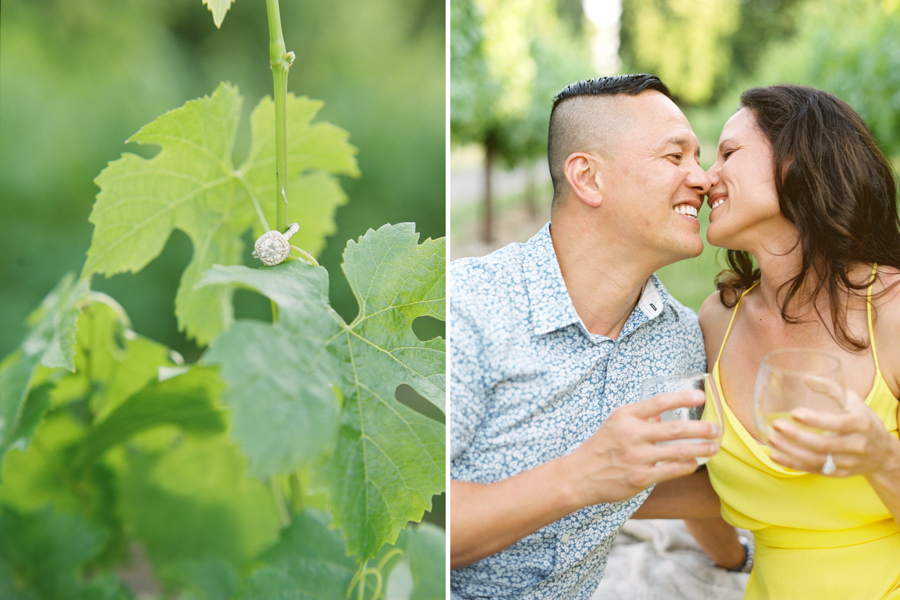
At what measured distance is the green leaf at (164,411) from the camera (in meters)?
0.75

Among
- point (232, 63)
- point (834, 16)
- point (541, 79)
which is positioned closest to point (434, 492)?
point (232, 63)

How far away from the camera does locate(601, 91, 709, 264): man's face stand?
3.59 feet

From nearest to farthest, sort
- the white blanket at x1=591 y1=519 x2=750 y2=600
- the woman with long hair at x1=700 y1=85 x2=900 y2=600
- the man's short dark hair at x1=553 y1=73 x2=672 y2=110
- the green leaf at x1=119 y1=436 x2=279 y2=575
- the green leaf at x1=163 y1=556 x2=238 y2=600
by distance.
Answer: the green leaf at x1=163 y1=556 x2=238 y2=600 → the green leaf at x1=119 y1=436 x2=279 y2=575 → the woman with long hair at x1=700 y1=85 x2=900 y2=600 → the man's short dark hair at x1=553 y1=73 x2=672 y2=110 → the white blanket at x1=591 y1=519 x2=750 y2=600

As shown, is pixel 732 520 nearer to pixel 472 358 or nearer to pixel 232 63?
pixel 472 358

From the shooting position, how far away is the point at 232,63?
2.05m

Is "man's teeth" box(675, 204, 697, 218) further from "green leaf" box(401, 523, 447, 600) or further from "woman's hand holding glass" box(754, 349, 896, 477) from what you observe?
"green leaf" box(401, 523, 447, 600)

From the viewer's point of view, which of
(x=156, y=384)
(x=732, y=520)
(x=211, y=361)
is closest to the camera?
(x=211, y=361)

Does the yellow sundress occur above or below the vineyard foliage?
below

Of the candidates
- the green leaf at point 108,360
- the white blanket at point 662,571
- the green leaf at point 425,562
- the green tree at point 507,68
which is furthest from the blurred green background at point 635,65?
the green leaf at point 108,360

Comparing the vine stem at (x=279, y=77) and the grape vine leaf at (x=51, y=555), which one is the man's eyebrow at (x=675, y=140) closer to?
the vine stem at (x=279, y=77)

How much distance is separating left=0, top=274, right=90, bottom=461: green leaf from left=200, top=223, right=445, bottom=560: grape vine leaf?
26 cm

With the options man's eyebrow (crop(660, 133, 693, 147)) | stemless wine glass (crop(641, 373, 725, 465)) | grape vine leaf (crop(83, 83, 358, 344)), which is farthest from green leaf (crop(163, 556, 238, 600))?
man's eyebrow (crop(660, 133, 693, 147))

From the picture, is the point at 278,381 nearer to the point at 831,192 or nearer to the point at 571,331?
the point at 571,331

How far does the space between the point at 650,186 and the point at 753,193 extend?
150 mm
